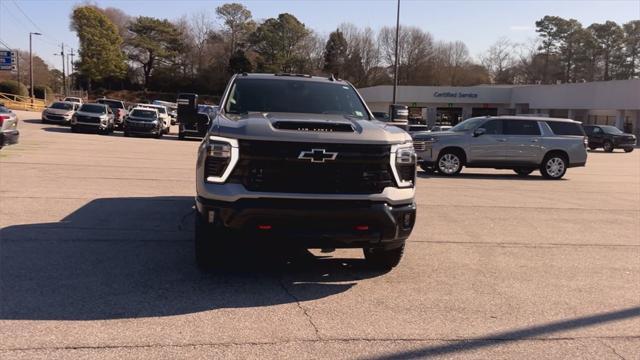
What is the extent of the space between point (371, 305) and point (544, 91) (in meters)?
63.5

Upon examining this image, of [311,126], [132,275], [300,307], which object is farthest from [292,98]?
[300,307]

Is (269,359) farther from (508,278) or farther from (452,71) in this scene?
(452,71)

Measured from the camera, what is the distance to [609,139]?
124 feet

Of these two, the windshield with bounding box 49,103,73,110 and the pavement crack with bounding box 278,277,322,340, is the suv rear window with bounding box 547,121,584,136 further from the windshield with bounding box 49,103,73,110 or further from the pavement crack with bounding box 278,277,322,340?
the windshield with bounding box 49,103,73,110

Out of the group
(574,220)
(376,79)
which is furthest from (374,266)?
(376,79)

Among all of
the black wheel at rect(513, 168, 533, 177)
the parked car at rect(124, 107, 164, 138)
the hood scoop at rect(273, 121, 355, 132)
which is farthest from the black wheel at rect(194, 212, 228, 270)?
the parked car at rect(124, 107, 164, 138)

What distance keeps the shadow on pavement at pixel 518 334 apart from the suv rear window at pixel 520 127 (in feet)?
42.0

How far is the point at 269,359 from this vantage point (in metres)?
4.13

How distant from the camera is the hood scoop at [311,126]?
5.52 meters

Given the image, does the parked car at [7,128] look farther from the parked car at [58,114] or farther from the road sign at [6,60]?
the road sign at [6,60]

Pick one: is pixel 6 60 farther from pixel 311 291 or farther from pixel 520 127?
pixel 311 291

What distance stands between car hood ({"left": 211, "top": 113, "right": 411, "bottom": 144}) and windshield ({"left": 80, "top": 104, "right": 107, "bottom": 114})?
93.5 feet

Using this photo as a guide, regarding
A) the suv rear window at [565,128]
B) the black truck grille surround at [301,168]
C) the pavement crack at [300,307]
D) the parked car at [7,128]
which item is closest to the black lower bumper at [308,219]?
the black truck grille surround at [301,168]

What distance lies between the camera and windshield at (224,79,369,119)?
6938 mm
